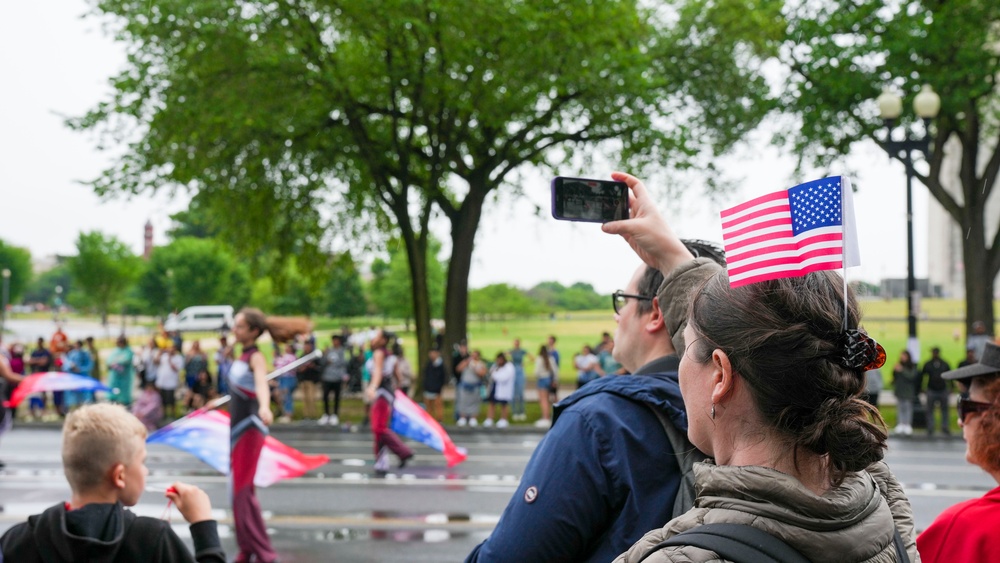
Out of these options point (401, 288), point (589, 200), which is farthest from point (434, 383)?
point (401, 288)

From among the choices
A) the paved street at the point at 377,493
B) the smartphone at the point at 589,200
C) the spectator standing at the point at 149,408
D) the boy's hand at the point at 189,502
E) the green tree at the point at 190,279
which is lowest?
the paved street at the point at 377,493

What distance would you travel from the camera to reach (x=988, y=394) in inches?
134

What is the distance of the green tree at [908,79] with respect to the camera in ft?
68.6

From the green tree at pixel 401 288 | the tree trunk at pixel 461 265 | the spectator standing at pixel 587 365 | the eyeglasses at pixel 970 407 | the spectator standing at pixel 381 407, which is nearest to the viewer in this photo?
the eyeglasses at pixel 970 407

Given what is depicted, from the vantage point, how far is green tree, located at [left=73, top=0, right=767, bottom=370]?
789 inches

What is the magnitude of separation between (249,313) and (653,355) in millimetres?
5376

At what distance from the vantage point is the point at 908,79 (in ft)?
70.1

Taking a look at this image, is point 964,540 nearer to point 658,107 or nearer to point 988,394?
point 988,394

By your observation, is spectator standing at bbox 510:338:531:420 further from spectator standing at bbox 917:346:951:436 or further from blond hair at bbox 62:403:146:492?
blond hair at bbox 62:403:146:492

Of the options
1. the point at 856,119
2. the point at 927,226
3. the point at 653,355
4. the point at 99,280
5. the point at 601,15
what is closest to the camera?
the point at 653,355

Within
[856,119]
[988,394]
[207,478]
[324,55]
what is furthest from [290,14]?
[988,394]

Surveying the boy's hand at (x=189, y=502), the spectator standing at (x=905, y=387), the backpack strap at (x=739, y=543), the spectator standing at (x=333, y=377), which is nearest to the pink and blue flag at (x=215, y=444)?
the boy's hand at (x=189, y=502)

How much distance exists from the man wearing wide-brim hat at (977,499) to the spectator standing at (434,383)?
1672 cm

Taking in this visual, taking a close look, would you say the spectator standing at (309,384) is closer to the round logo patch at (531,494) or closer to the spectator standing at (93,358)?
the spectator standing at (93,358)
